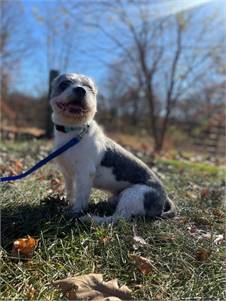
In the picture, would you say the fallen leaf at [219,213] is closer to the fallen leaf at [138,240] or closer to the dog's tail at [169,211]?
the dog's tail at [169,211]

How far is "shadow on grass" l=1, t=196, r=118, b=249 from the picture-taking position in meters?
3.30

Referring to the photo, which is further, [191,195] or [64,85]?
[191,195]

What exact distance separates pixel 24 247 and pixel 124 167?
1.42 meters

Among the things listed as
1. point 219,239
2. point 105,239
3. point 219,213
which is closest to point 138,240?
point 105,239

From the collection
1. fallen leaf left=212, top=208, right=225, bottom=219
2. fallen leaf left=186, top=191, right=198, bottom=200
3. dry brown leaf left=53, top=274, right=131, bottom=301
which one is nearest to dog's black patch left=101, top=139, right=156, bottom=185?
fallen leaf left=212, top=208, right=225, bottom=219

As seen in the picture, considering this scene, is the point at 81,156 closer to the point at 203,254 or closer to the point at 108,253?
the point at 108,253

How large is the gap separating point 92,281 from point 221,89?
20785 mm

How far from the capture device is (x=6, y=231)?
3312 millimetres

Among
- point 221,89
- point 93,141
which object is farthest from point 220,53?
point 93,141

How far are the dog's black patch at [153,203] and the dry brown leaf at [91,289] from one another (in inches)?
50.8

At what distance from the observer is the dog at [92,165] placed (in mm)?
3840

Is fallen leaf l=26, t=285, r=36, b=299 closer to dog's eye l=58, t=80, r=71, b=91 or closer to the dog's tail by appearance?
the dog's tail

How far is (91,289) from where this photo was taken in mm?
2586

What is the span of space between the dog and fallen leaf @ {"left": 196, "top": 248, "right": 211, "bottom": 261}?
761 millimetres
